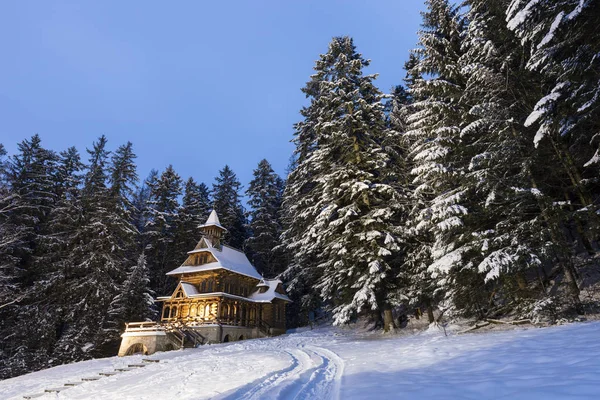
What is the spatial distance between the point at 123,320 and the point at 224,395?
27935 mm

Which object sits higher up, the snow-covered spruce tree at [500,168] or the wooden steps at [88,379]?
the snow-covered spruce tree at [500,168]

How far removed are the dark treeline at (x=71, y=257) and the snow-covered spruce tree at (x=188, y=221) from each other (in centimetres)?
49

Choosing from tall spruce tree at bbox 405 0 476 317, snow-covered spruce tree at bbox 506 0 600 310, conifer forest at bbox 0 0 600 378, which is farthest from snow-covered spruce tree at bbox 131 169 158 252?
snow-covered spruce tree at bbox 506 0 600 310

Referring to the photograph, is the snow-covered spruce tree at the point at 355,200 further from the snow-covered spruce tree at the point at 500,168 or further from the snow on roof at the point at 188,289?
the snow on roof at the point at 188,289

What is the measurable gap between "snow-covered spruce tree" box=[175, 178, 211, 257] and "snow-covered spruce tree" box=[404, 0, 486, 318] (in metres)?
32.0

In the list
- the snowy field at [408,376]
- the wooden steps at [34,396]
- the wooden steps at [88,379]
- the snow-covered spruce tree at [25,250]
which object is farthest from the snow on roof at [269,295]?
the wooden steps at [34,396]

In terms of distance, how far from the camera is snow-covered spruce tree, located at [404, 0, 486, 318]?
13.0 meters

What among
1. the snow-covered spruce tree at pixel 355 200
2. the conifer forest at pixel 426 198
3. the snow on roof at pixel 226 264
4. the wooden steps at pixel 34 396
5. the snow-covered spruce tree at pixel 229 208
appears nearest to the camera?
the conifer forest at pixel 426 198

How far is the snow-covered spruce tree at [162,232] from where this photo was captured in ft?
130

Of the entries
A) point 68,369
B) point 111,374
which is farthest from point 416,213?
point 68,369

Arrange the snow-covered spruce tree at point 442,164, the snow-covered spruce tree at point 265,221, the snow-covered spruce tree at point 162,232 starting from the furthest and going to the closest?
1. the snow-covered spruce tree at point 265,221
2. the snow-covered spruce tree at point 162,232
3. the snow-covered spruce tree at point 442,164

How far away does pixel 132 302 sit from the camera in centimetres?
3081

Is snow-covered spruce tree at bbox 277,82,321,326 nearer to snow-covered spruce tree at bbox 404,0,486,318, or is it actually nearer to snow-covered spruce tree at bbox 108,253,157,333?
snow-covered spruce tree at bbox 404,0,486,318

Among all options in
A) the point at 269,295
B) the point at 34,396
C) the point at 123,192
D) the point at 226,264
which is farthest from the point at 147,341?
the point at 123,192
